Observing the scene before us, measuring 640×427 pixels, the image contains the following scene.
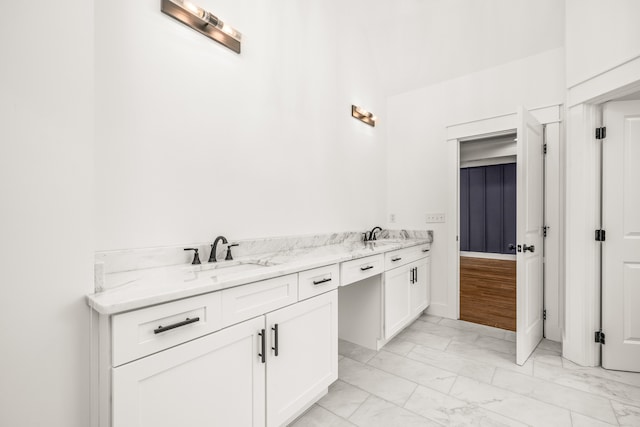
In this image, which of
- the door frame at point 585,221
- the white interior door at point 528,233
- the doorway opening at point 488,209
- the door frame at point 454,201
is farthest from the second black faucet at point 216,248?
the doorway opening at point 488,209

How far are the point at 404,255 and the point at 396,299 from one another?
43 cm

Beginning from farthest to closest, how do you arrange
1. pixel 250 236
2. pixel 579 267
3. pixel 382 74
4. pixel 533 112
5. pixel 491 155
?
1. pixel 491 155
2. pixel 382 74
3. pixel 533 112
4. pixel 579 267
5. pixel 250 236

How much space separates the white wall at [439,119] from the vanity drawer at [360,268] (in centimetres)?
136

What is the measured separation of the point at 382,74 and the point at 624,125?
2.36m

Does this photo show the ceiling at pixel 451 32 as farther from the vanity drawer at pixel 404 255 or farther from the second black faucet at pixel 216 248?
the second black faucet at pixel 216 248

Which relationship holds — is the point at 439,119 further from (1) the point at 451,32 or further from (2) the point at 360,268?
(2) the point at 360,268

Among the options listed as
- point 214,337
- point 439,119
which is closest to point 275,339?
point 214,337

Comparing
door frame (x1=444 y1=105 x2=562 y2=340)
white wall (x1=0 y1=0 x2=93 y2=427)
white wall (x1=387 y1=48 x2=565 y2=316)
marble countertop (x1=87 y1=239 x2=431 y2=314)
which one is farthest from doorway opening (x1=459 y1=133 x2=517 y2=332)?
white wall (x1=0 y1=0 x2=93 y2=427)

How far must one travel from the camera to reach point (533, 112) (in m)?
2.83

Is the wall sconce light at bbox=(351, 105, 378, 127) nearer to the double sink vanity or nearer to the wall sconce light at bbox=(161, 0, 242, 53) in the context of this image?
the wall sconce light at bbox=(161, 0, 242, 53)

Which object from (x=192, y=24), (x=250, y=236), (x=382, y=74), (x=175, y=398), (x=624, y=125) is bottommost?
(x=175, y=398)

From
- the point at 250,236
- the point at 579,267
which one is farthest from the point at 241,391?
the point at 579,267

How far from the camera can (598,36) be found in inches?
80.7

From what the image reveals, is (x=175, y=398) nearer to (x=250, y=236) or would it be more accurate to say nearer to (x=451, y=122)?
(x=250, y=236)
